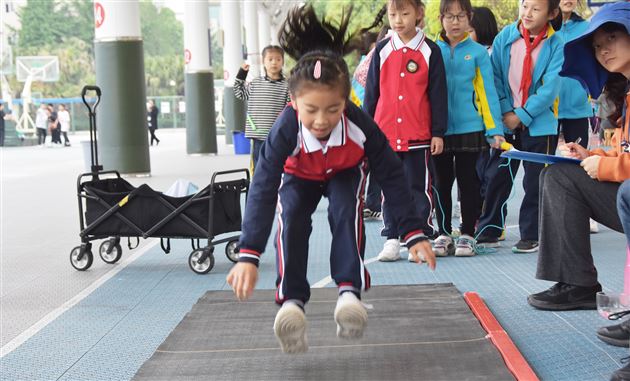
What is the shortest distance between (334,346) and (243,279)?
0.71 metres

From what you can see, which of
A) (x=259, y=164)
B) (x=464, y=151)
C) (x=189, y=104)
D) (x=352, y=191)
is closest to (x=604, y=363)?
(x=352, y=191)

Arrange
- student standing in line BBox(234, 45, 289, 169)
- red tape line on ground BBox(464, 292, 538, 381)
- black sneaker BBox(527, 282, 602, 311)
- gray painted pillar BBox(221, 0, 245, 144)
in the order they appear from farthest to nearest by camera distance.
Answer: gray painted pillar BBox(221, 0, 245, 144) < student standing in line BBox(234, 45, 289, 169) < black sneaker BBox(527, 282, 602, 311) < red tape line on ground BBox(464, 292, 538, 381)

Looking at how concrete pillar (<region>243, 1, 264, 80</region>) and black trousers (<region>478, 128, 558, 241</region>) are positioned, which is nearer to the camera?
black trousers (<region>478, 128, 558, 241</region>)

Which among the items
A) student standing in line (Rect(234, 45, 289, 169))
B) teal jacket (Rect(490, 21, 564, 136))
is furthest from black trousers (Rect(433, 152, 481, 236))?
student standing in line (Rect(234, 45, 289, 169))

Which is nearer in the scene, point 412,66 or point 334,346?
point 334,346

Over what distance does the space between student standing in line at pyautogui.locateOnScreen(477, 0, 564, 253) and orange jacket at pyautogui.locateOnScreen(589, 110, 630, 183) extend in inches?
81.4

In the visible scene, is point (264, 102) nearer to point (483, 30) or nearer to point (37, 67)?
point (483, 30)

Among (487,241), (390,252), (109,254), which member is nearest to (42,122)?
(109,254)

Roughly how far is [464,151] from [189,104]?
1375 centimetres

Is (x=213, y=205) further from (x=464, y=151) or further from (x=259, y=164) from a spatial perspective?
(x=259, y=164)

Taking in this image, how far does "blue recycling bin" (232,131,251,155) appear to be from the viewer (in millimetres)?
19306

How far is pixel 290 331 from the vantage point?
3.20m

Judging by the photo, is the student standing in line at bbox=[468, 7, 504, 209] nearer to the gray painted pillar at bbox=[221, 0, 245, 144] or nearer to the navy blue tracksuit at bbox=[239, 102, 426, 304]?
the navy blue tracksuit at bbox=[239, 102, 426, 304]

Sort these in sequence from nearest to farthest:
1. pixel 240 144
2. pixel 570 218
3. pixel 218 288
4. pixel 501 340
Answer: pixel 501 340 < pixel 570 218 < pixel 218 288 < pixel 240 144
